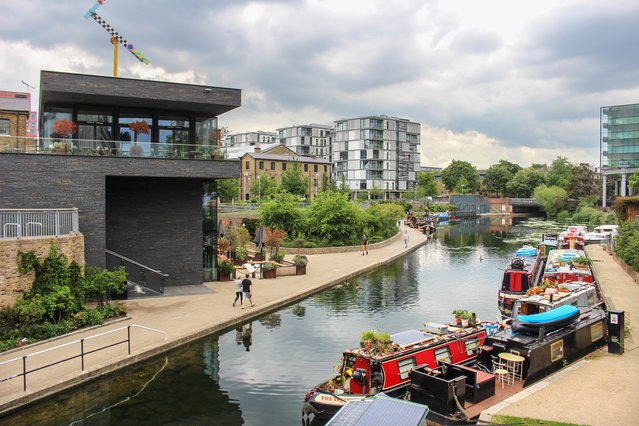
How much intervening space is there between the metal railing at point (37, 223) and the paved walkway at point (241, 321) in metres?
4.17

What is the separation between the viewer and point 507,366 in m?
13.8

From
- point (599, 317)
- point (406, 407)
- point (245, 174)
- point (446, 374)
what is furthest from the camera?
point (245, 174)

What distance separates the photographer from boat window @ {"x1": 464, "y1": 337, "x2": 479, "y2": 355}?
15.4 meters

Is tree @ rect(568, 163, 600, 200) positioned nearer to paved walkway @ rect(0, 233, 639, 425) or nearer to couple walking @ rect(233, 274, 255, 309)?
paved walkway @ rect(0, 233, 639, 425)

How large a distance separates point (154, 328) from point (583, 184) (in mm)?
106860

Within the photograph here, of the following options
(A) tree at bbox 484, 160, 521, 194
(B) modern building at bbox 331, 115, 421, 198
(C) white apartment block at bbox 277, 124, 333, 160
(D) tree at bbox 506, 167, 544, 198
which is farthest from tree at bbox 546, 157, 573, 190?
(C) white apartment block at bbox 277, 124, 333, 160

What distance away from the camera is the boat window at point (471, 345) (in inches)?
604

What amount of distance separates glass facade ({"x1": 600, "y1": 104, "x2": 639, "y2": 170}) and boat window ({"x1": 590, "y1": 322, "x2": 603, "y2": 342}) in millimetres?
94787

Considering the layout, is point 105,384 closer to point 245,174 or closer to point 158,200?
point 158,200

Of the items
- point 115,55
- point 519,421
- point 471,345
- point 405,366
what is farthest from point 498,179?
point 519,421

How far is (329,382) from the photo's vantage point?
1323 centimetres

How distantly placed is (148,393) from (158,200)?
562 inches

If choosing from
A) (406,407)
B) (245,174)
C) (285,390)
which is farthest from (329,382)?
(245,174)

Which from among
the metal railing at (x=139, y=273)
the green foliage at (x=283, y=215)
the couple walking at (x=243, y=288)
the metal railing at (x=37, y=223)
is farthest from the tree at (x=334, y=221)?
the metal railing at (x=37, y=223)
